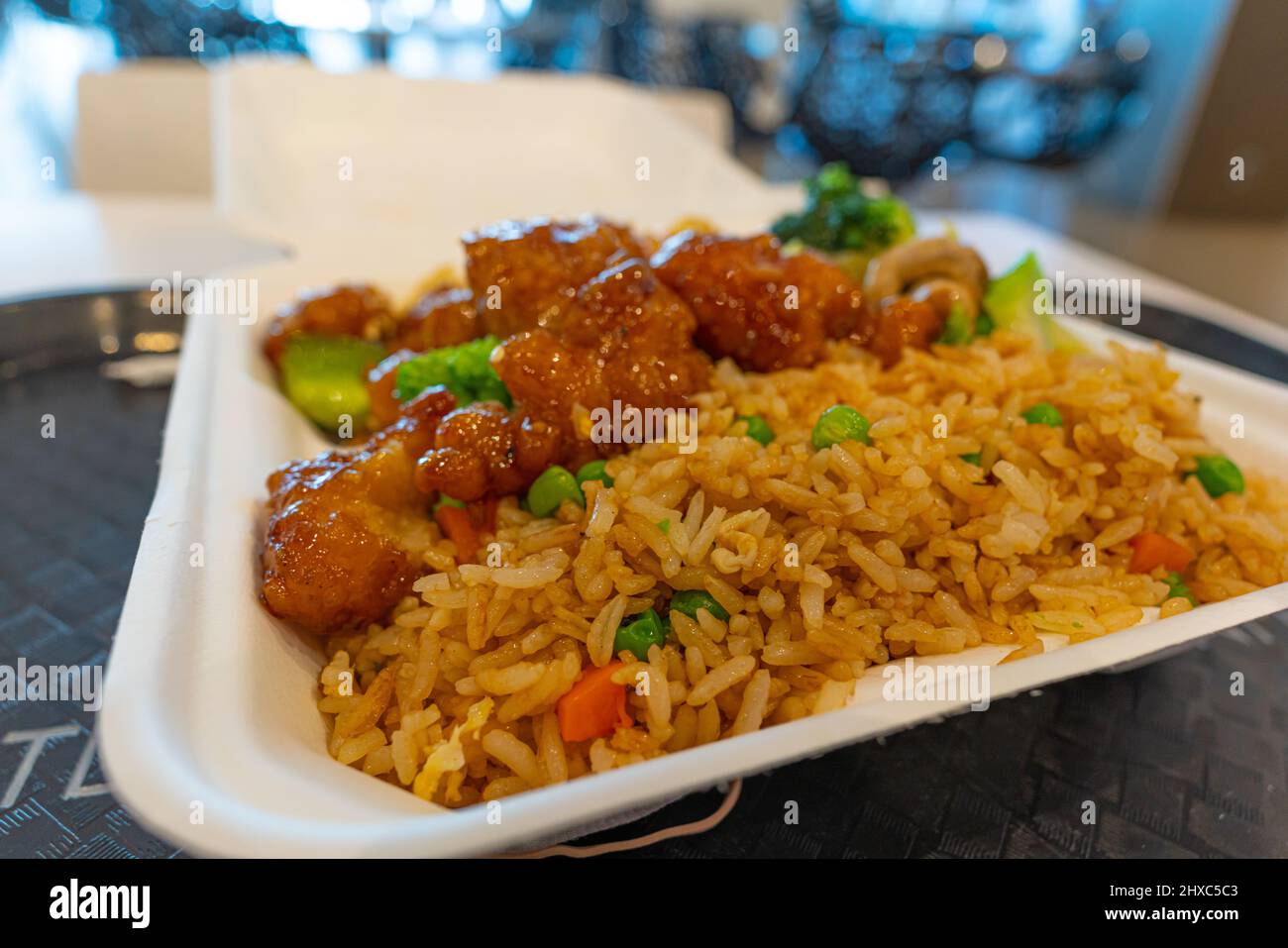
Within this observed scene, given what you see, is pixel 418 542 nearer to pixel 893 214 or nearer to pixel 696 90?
pixel 893 214

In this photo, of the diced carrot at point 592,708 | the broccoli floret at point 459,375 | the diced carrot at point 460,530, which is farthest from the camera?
the broccoli floret at point 459,375

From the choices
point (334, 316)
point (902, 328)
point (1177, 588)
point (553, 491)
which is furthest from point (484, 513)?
point (1177, 588)

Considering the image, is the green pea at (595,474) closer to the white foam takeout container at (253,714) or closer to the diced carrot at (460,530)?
the diced carrot at (460,530)

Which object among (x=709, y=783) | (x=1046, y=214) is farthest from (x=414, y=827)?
(x=1046, y=214)

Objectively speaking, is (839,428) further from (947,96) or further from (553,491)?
(947,96)

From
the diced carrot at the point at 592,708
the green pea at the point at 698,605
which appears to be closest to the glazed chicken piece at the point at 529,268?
the green pea at the point at 698,605
